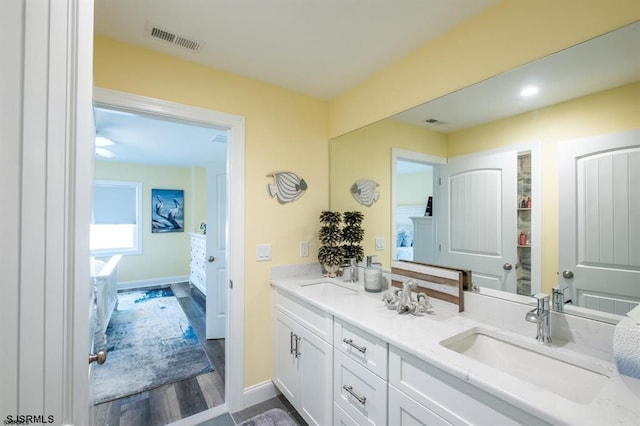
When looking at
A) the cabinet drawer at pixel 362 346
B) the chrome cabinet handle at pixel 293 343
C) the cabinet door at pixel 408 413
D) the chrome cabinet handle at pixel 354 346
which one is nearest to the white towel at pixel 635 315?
the cabinet door at pixel 408 413

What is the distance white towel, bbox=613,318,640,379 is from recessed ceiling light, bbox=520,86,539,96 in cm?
102

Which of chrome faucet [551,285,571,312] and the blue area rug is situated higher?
chrome faucet [551,285,571,312]

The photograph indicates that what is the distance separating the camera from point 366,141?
2295 millimetres

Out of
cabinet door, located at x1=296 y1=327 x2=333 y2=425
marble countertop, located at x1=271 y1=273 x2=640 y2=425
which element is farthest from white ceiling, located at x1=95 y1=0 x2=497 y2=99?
cabinet door, located at x1=296 y1=327 x2=333 y2=425

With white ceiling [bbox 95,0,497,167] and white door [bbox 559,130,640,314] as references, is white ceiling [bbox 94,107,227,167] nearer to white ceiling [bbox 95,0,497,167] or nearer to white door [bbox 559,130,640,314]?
white ceiling [bbox 95,0,497,167]

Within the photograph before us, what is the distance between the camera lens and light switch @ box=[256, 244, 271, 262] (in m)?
2.19

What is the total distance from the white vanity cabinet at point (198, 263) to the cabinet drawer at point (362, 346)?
3.68m

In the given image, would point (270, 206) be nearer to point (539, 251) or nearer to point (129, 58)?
point (129, 58)

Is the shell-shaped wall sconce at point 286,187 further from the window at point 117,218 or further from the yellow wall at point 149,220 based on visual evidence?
the window at point 117,218

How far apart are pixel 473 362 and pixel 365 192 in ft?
5.11

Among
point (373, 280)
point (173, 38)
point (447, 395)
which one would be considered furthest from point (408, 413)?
point (173, 38)

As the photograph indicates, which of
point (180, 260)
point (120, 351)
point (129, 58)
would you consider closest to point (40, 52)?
point (129, 58)

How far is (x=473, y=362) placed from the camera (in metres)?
1.01

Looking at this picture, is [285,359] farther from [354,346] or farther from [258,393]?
[354,346]
